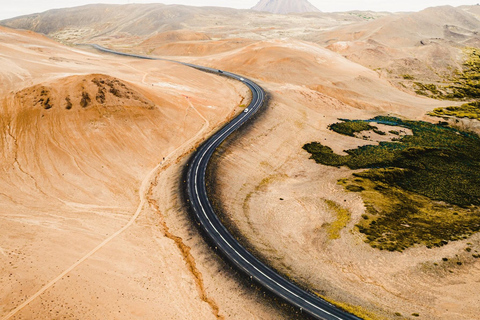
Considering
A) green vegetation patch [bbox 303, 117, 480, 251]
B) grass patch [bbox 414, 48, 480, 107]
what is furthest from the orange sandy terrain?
grass patch [bbox 414, 48, 480, 107]

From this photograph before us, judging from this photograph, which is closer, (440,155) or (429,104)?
(440,155)

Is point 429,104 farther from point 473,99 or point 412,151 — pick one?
point 412,151

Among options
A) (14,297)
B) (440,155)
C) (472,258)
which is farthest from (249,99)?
(14,297)

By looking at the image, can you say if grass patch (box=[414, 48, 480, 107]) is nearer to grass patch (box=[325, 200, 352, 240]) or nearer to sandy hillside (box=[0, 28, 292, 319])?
grass patch (box=[325, 200, 352, 240])

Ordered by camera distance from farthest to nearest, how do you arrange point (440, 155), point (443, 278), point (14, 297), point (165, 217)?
1. point (440, 155)
2. point (165, 217)
3. point (443, 278)
4. point (14, 297)

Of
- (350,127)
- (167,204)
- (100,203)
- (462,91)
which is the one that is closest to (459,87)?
(462,91)

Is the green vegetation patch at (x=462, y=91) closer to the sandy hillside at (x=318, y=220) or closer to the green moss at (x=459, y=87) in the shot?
the green moss at (x=459, y=87)

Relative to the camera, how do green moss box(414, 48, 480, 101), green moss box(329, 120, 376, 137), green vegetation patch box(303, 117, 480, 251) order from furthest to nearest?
green moss box(414, 48, 480, 101) < green moss box(329, 120, 376, 137) < green vegetation patch box(303, 117, 480, 251)
